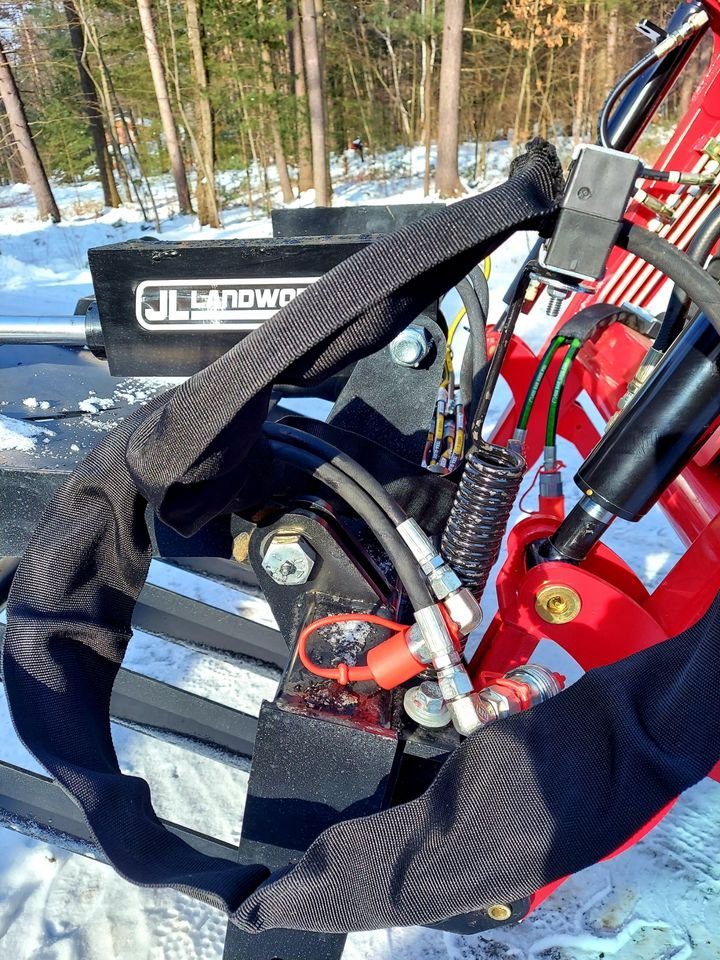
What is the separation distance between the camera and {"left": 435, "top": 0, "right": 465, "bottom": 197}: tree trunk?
1290 centimetres

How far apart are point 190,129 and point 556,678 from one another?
57.2 ft

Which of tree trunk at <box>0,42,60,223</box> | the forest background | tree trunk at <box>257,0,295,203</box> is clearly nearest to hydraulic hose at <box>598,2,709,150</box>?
the forest background

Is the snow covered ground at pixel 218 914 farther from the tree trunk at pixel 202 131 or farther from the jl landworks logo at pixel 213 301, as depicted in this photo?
the tree trunk at pixel 202 131

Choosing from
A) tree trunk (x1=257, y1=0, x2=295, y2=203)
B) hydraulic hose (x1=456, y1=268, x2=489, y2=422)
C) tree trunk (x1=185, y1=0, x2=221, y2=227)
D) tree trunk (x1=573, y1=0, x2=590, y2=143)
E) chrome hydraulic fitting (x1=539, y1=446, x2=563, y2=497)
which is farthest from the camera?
tree trunk (x1=573, y1=0, x2=590, y2=143)

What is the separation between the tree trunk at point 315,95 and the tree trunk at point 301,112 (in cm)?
246

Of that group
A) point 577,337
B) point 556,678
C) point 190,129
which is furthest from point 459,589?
point 190,129

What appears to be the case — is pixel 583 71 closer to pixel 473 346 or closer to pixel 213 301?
pixel 473 346

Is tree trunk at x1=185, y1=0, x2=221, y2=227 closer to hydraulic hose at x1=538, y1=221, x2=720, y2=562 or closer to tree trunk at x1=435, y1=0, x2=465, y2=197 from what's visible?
tree trunk at x1=435, y1=0, x2=465, y2=197

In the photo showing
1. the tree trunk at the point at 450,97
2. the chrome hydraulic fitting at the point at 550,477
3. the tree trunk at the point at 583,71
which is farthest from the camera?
the tree trunk at the point at 583,71

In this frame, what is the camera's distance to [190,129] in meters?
16.2

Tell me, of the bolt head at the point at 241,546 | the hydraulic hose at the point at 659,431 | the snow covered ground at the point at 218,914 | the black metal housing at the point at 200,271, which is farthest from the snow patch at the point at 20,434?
the hydraulic hose at the point at 659,431

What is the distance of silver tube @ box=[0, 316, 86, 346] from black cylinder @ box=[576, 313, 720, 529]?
121 centimetres

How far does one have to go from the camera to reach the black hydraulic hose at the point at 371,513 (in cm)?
112

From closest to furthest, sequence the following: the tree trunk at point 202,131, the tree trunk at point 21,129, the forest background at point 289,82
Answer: the tree trunk at point 202,131 → the forest background at point 289,82 → the tree trunk at point 21,129
